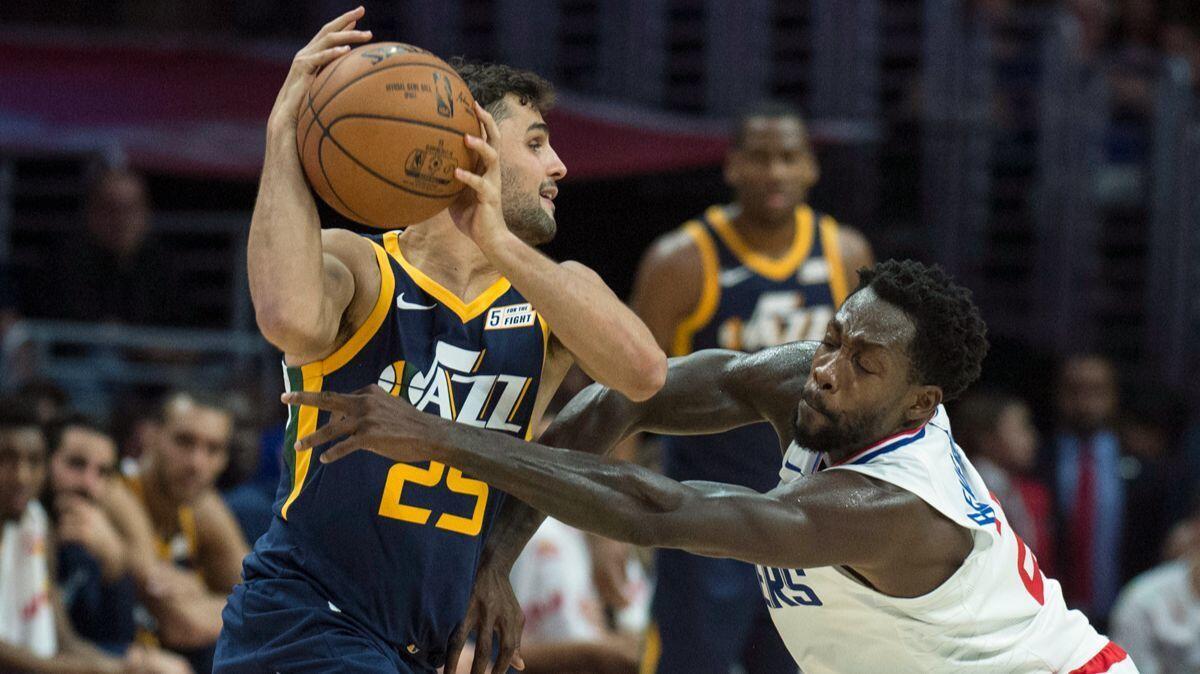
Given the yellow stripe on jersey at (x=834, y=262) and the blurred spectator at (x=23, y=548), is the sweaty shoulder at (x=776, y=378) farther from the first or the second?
the blurred spectator at (x=23, y=548)

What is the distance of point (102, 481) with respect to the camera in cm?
776

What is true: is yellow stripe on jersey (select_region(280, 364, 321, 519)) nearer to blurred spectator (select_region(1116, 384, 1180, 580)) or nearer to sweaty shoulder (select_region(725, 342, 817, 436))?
sweaty shoulder (select_region(725, 342, 817, 436))

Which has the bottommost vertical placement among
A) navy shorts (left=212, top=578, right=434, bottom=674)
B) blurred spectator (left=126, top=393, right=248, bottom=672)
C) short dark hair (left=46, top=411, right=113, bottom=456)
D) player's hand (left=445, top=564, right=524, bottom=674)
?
blurred spectator (left=126, top=393, right=248, bottom=672)

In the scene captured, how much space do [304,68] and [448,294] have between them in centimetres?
62

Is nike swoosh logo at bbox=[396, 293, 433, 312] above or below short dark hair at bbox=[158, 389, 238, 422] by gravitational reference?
above

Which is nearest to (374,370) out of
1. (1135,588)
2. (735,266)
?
(735,266)

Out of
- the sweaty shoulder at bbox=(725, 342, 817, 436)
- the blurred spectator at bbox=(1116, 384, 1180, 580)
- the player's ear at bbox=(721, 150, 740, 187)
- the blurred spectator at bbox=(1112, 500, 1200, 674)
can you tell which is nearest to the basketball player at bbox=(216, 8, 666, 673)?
the sweaty shoulder at bbox=(725, 342, 817, 436)

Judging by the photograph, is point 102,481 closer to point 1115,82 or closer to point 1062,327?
point 1062,327

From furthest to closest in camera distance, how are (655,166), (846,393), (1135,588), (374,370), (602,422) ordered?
(655,166)
(1135,588)
(602,422)
(846,393)
(374,370)

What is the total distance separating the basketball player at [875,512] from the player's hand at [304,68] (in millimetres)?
768

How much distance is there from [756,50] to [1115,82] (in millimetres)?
3223

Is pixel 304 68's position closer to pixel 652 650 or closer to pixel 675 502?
pixel 675 502

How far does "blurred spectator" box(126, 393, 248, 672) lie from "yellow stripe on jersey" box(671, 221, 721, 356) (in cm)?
244

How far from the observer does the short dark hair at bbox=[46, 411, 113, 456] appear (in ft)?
25.2
